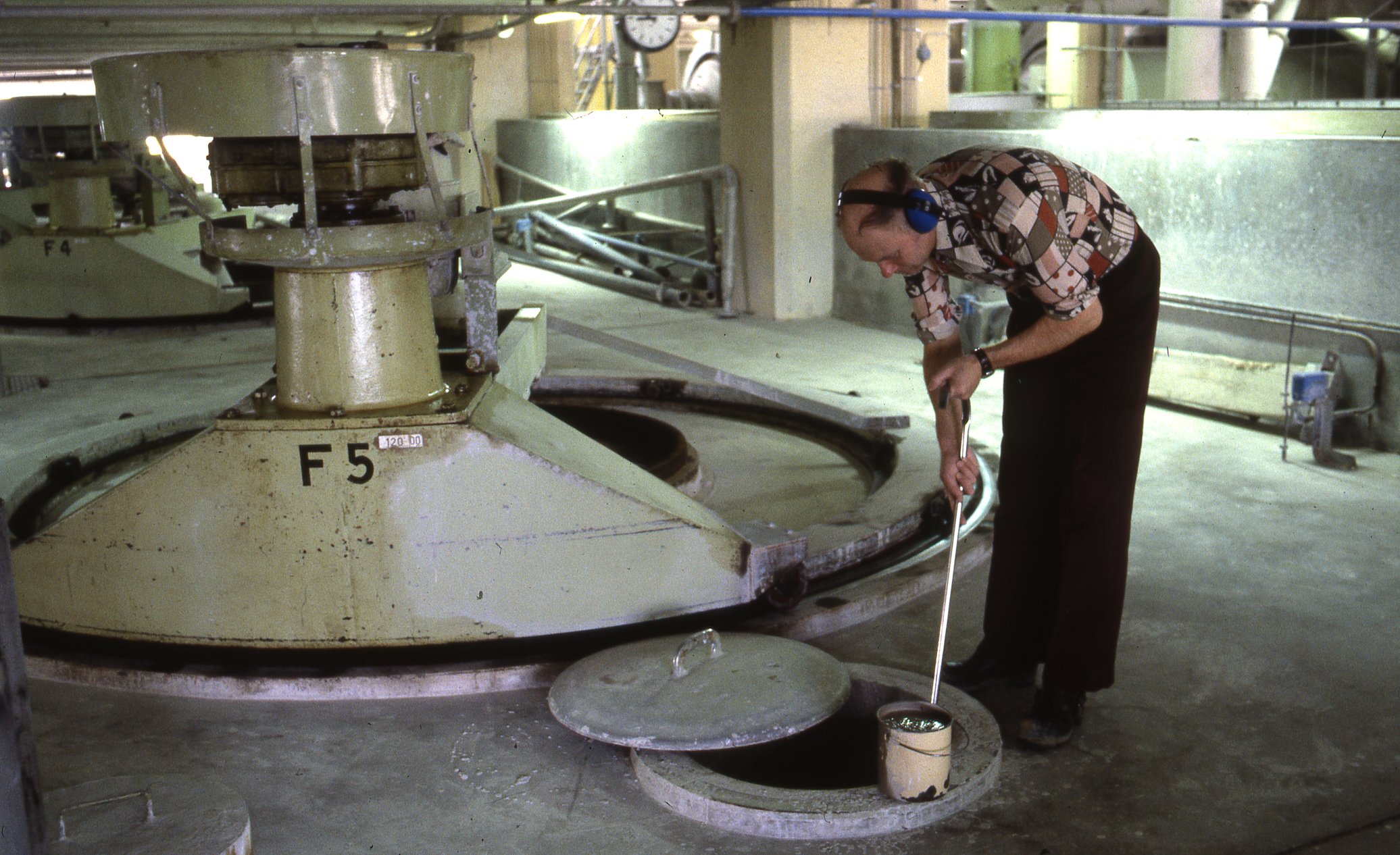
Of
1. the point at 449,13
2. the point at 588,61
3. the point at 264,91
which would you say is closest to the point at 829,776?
the point at 264,91

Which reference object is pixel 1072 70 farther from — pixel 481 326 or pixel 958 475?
pixel 958 475

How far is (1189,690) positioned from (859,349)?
4.39m

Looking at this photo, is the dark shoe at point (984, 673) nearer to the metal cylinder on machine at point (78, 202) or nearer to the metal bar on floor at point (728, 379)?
the metal bar on floor at point (728, 379)

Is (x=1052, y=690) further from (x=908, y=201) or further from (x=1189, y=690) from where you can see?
(x=908, y=201)

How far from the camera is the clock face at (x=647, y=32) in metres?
13.6

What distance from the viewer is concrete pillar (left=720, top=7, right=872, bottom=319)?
7.91 metres

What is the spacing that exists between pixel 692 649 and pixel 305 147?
131 centimetres

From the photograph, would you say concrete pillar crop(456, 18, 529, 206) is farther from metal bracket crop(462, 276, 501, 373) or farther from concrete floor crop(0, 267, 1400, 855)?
metal bracket crop(462, 276, 501, 373)

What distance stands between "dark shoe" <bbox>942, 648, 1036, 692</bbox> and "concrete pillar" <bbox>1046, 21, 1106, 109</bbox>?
40.3ft

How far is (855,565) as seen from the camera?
147 inches

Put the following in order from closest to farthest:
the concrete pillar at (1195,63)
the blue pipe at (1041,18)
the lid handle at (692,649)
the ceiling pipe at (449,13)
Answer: the lid handle at (692,649)
the ceiling pipe at (449,13)
the blue pipe at (1041,18)
the concrete pillar at (1195,63)

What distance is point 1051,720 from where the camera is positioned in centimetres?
270

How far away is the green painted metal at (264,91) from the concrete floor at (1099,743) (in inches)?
49.2

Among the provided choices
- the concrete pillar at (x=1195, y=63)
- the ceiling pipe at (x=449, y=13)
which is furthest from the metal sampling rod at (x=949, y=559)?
the concrete pillar at (x=1195, y=63)
